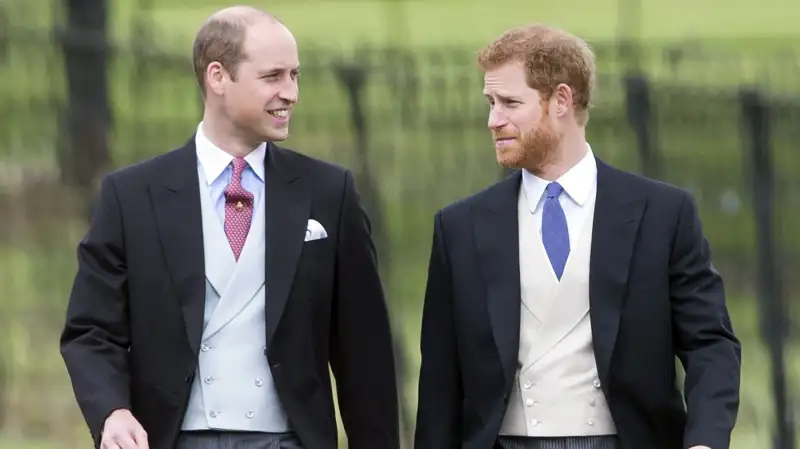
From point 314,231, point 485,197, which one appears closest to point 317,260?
point 314,231

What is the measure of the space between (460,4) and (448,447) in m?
22.5

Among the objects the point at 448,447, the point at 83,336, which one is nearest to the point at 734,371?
the point at 448,447

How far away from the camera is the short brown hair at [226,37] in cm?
541

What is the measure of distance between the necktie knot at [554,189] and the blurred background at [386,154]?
4.00m

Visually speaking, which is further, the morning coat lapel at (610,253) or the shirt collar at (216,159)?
the shirt collar at (216,159)

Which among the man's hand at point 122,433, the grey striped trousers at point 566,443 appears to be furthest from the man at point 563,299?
the man's hand at point 122,433

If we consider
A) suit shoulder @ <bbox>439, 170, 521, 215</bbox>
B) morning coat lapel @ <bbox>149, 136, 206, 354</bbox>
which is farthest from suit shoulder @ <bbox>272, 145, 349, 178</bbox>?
suit shoulder @ <bbox>439, 170, 521, 215</bbox>

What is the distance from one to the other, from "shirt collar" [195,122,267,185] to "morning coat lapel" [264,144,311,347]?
2 cm

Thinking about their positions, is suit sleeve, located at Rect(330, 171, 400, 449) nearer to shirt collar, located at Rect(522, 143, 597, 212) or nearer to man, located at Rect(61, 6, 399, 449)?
man, located at Rect(61, 6, 399, 449)

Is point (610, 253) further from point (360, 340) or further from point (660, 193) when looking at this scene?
point (360, 340)

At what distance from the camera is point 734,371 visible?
514 centimetres

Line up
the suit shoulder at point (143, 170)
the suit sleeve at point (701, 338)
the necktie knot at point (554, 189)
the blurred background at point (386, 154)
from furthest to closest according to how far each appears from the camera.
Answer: the blurred background at point (386, 154)
the suit shoulder at point (143, 170)
the necktie knot at point (554, 189)
the suit sleeve at point (701, 338)

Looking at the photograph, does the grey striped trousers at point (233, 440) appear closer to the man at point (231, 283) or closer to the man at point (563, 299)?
the man at point (231, 283)

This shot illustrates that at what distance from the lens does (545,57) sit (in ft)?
17.1
